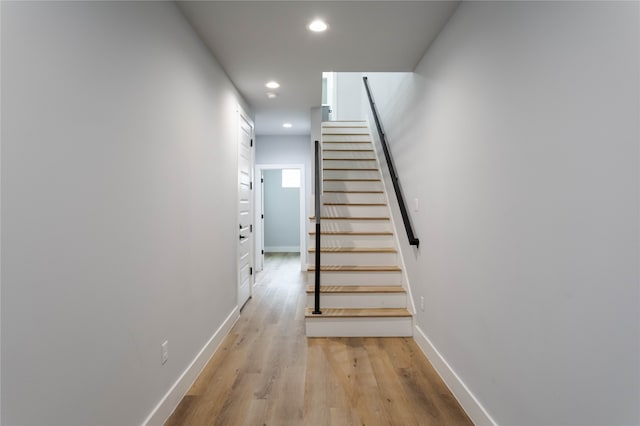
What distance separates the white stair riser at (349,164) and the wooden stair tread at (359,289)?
2.11 metres

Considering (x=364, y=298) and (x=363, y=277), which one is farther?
(x=363, y=277)

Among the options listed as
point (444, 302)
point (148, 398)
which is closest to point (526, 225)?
point (444, 302)

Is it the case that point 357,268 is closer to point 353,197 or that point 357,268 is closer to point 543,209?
point 353,197

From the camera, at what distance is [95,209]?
1290 millimetres

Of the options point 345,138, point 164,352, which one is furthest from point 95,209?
point 345,138

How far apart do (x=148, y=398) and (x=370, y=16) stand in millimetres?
2609

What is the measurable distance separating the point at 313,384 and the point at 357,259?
162 cm

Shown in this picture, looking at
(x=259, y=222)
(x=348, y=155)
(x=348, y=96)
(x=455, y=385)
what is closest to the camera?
(x=455, y=385)

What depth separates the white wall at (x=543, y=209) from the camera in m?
Result: 0.96

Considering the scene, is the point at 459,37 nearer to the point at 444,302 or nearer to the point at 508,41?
the point at 508,41

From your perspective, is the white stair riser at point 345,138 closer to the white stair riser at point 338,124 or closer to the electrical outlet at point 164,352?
the white stair riser at point 338,124

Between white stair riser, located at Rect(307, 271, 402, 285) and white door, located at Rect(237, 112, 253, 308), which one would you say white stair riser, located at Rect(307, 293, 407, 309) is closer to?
white stair riser, located at Rect(307, 271, 402, 285)

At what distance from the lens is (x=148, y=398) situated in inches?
66.8

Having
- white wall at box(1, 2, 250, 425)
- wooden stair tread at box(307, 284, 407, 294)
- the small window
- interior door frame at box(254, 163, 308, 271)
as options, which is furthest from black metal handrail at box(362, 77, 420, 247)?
the small window
